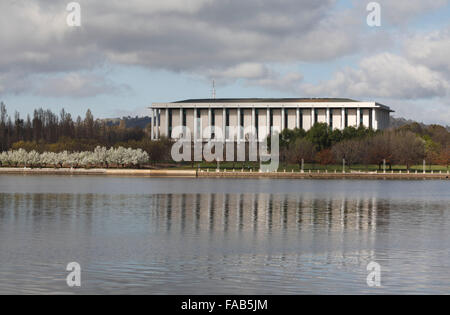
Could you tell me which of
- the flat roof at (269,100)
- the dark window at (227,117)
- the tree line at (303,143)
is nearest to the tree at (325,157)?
the tree line at (303,143)

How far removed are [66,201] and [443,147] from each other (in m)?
120

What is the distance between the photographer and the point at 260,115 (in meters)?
190

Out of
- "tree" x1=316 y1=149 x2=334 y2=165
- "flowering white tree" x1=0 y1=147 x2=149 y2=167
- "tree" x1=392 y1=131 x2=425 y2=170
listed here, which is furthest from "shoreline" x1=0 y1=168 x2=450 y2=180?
"tree" x1=316 y1=149 x2=334 y2=165

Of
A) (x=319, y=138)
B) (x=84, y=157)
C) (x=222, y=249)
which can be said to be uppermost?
(x=319, y=138)

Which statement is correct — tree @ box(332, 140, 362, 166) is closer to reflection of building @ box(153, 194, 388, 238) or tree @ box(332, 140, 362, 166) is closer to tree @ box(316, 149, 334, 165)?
tree @ box(316, 149, 334, 165)

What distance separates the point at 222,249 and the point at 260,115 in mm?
166058

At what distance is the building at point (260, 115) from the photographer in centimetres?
18262

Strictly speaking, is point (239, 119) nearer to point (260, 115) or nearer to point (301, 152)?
point (260, 115)

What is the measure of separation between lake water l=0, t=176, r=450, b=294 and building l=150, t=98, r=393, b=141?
457 ft

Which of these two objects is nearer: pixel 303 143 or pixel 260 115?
pixel 303 143

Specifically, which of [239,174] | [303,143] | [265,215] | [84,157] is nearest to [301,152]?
[303,143]

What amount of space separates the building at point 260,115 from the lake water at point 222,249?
139 metres
